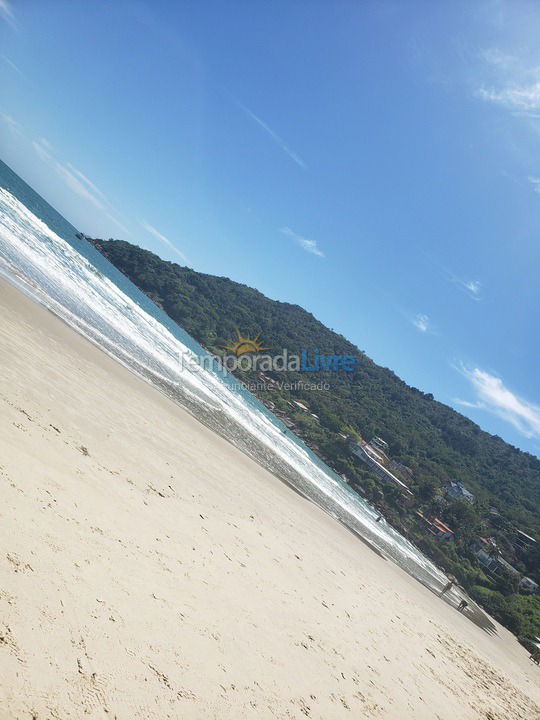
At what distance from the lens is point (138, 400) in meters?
13.7

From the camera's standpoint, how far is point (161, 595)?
4797mm

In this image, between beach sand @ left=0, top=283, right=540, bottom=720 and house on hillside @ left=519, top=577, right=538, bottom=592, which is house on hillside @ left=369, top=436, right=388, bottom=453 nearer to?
house on hillside @ left=519, top=577, right=538, bottom=592

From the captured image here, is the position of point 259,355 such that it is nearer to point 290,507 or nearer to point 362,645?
point 290,507

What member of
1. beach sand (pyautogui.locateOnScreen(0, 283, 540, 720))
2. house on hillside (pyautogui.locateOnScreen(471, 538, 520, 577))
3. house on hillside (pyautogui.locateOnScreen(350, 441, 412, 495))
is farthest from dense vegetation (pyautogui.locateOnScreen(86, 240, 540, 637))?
beach sand (pyautogui.locateOnScreen(0, 283, 540, 720))

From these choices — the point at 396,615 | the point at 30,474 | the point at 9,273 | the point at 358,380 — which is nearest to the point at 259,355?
the point at 358,380

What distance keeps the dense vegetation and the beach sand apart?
1201 inches

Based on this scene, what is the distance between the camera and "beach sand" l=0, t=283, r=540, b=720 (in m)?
3.44

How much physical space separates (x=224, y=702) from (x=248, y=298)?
136 meters

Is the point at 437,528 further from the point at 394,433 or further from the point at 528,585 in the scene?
the point at 394,433

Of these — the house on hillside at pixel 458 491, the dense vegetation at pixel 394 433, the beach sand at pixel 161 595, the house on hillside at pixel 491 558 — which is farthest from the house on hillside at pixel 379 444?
the beach sand at pixel 161 595

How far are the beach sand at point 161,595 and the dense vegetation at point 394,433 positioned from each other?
100 feet

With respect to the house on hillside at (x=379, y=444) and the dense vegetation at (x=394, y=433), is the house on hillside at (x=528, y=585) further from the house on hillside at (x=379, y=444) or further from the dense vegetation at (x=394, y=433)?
the house on hillside at (x=379, y=444)

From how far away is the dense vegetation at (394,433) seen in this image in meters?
50.4

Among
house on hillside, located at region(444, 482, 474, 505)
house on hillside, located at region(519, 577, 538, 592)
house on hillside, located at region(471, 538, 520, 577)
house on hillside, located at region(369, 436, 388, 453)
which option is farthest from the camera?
house on hillside, located at region(369, 436, 388, 453)
